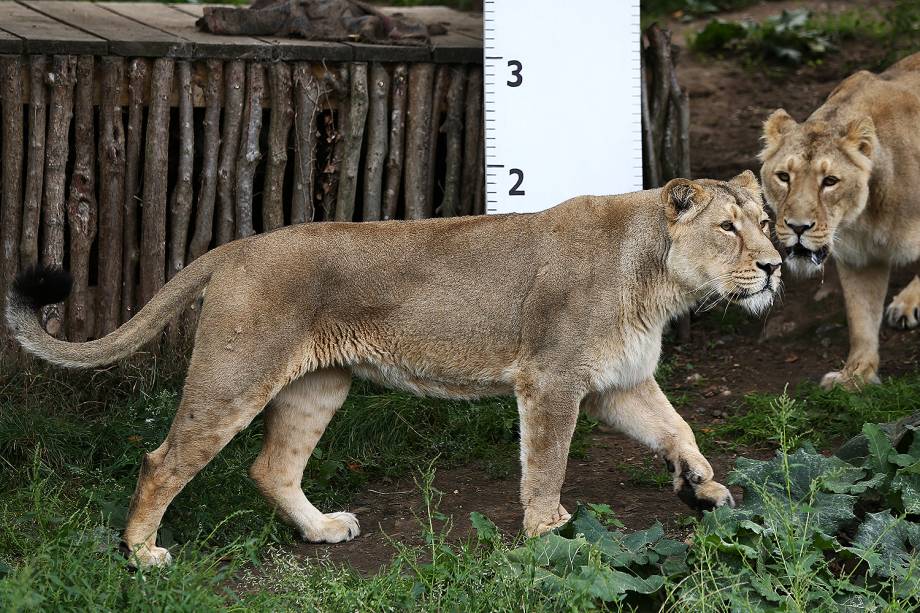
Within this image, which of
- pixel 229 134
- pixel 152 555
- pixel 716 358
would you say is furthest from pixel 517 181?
pixel 152 555

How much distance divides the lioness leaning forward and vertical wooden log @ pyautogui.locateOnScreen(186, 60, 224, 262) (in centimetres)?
181

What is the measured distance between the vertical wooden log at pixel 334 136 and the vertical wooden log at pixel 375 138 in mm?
148

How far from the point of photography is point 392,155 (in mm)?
7582

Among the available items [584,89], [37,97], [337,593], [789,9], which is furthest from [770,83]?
[337,593]

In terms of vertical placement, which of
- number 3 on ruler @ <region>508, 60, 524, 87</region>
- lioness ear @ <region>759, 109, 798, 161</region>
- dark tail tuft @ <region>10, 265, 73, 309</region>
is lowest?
dark tail tuft @ <region>10, 265, 73, 309</region>

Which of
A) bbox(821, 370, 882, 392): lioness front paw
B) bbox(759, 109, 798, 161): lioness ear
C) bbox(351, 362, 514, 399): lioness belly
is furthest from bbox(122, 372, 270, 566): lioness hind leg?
bbox(821, 370, 882, 392): lioness front paw

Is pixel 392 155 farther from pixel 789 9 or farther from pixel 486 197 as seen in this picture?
pixel 789 9

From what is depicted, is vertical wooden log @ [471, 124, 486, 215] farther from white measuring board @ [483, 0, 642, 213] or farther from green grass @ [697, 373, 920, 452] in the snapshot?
green grass @ [697, 373, 920, 452]

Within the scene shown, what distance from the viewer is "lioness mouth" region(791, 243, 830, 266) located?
268 inches

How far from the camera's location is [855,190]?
695 cm

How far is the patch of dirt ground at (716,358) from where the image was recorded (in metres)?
5.96

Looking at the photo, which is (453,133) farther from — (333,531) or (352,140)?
(333,531)

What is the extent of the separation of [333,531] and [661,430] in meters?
1.49

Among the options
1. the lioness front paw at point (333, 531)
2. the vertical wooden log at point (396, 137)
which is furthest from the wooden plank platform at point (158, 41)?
the lioness front paw at point (333, 531)
